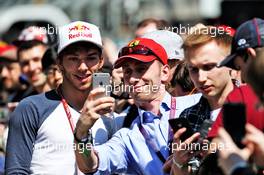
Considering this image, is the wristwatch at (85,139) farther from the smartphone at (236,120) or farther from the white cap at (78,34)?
the smartphone at (236,120)

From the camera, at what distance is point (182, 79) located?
8.48 metres

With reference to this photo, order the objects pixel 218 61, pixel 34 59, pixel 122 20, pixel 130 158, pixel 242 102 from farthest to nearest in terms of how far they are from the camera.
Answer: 1. pixel 122 20
2. pixel 34 59
3. pixel 130 158
4. pixel 218 61
5. pixel 242 102

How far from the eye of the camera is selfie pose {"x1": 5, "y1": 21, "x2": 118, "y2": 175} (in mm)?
7574

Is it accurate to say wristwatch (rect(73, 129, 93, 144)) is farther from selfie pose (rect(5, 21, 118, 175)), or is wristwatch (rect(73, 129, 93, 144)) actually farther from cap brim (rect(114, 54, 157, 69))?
cap brim (rect(114, 54, 157, 69))

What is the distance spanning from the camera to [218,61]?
22.9 feet

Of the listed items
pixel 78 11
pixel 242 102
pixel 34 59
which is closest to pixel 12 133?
pixel 242 102

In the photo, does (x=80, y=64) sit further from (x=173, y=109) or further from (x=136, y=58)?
(x=173, y=109)

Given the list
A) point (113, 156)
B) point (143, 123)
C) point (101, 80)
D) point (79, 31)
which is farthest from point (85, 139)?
point (79, 31)

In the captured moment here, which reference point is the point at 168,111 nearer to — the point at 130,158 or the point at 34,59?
the point at 130,158

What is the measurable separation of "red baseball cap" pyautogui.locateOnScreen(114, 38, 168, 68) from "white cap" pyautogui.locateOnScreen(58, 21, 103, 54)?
26 centimetres

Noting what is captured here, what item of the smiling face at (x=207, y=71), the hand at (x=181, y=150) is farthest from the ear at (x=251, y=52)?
the hand at (x=181, y=150)

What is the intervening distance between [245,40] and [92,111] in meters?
1.07

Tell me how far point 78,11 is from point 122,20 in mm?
2378

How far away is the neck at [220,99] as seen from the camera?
6.88 meters
